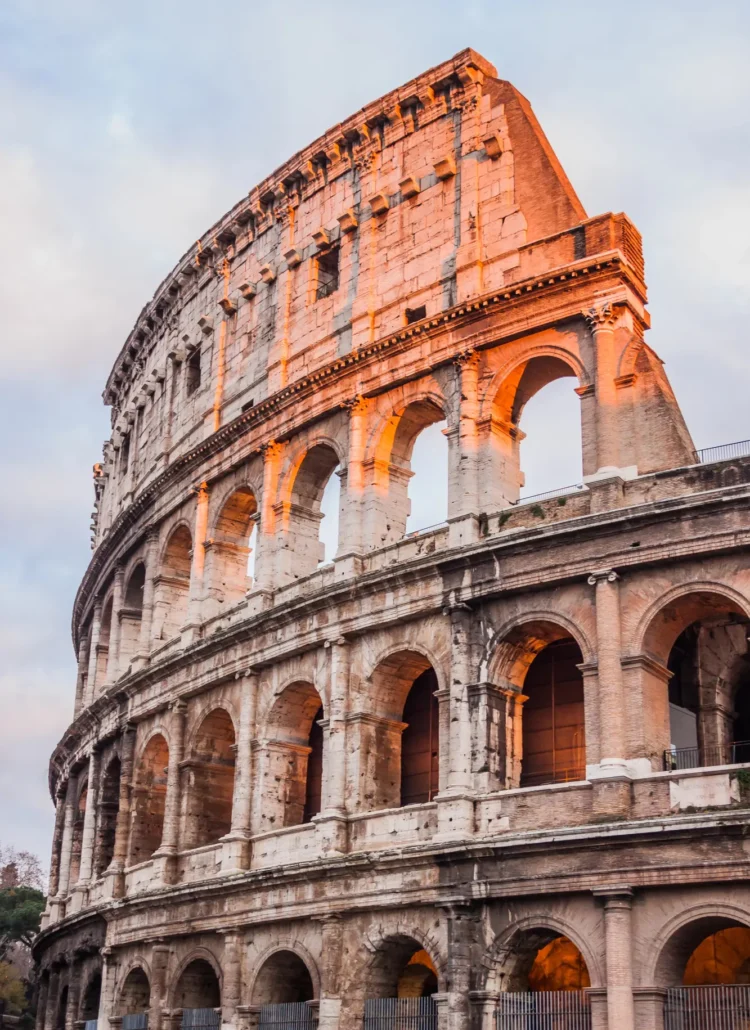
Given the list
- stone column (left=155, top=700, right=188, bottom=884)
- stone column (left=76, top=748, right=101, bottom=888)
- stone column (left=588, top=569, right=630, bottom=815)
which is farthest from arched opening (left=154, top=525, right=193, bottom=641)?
stone column (left=588, top=569, right=630, bottom=815)

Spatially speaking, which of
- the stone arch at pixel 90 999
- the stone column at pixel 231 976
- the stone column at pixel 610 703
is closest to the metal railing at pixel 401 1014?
the stone column at pixel 231 976

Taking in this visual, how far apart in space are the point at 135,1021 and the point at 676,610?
12.9 m

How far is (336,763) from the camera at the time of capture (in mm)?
20219

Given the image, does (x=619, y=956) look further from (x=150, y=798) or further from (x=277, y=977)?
(x=150, y=798)

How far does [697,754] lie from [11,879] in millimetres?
63065

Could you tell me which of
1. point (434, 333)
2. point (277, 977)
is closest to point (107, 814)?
point (277, 977)

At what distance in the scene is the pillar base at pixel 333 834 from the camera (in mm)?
19734

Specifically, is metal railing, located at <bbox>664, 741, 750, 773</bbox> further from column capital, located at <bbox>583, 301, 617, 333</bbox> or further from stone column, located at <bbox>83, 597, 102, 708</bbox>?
stone column, located at <bbox>83, 597, 102, 708</bbox>

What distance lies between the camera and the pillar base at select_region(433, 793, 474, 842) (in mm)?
17938

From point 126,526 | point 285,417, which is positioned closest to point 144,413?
point 126,526

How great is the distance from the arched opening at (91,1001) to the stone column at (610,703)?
48.2ft

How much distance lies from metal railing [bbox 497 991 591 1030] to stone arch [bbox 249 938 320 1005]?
443 cm

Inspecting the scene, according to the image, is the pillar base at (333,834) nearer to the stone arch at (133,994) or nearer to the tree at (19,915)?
the stone arch at (133,994)

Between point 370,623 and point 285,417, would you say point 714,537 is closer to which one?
point 370,623
